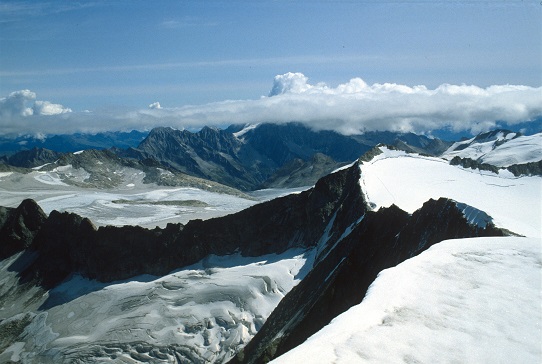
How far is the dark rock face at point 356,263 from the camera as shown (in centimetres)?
4194

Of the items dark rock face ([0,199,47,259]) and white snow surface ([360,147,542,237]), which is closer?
white snow surface ([360,147,542,237])

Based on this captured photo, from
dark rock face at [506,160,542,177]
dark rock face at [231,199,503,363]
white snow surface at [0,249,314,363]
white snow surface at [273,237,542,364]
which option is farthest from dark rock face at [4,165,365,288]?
white snow surface at [273,237,542,364]

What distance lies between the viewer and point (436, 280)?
51.5 feet

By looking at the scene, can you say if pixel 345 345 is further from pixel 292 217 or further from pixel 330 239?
pixel 292 217

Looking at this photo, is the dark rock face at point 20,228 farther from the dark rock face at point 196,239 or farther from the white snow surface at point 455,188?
the white snow surface at point 455,188

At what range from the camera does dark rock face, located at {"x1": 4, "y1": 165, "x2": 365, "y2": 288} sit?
86.4 metres

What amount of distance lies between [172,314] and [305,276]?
23187mm

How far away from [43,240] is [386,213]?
97.2 metres

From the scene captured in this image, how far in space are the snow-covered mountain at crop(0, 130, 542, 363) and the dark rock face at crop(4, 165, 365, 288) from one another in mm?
285

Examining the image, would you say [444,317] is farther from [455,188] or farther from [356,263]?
[455,188]

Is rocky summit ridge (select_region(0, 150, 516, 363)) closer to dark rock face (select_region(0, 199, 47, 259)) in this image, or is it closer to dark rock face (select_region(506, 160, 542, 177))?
dark rock face (select_region(0, 199, 47, 259))

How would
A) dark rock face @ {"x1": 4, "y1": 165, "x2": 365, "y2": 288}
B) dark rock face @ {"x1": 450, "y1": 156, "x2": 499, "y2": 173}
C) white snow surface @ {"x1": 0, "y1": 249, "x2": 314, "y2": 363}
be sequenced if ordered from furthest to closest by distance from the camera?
1. dark rock face @ {"x1": 450, "y1": 156, "x2": 499, "y2": 173}
2. dark rock face @ {"x1": 4, "y1": 165, "x2": 365, "y2": 288}
3. white snow surface @ {"x1": 0, "y1": 249, "x2": 314, "y2": 363}

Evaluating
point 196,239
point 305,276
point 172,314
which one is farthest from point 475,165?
point 172,314

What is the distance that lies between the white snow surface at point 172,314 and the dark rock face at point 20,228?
120 feet
